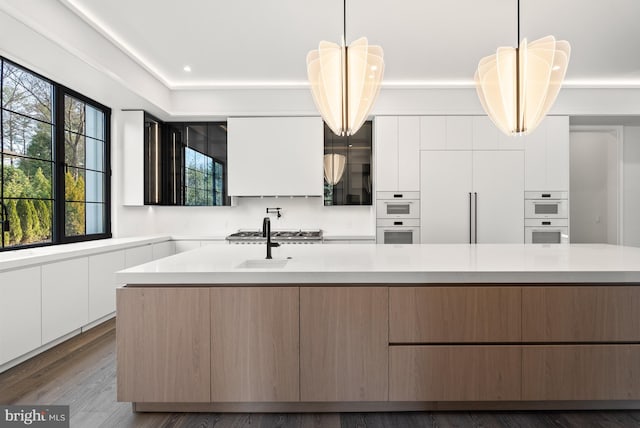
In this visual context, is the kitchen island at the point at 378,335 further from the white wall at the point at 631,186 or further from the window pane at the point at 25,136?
the white wall at the point at 631,186

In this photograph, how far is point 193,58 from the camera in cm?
383

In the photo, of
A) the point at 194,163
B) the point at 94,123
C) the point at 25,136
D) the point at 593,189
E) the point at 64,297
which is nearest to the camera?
the point at 64,297

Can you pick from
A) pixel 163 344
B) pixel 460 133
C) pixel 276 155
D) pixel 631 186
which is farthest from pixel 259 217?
pixel 631 186

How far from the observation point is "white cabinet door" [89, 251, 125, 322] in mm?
3240

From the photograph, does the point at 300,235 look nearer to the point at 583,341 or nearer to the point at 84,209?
the point at 84,209

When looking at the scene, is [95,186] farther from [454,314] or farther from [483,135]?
[483,135]

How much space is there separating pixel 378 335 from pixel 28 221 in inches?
129

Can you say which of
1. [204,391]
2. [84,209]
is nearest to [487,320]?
[204,391]

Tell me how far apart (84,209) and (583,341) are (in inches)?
182

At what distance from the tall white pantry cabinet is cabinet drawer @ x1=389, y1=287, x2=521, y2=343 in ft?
9.07

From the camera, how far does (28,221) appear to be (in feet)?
10.4

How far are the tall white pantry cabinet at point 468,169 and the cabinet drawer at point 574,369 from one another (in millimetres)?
2736

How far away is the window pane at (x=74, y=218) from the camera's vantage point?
3645 mm

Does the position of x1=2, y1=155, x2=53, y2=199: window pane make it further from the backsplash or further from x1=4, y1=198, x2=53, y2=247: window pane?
the backsplash
